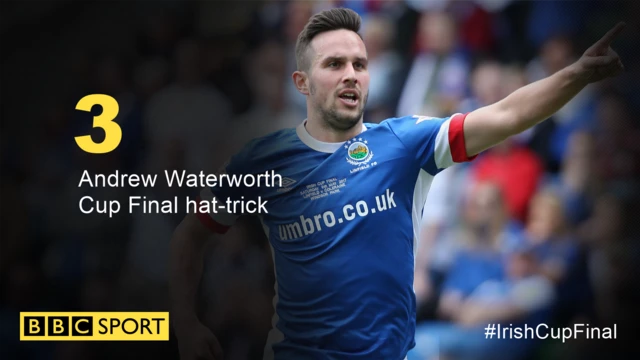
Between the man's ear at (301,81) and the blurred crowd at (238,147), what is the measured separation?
111 mm

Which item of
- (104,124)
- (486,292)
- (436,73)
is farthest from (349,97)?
(486,292)

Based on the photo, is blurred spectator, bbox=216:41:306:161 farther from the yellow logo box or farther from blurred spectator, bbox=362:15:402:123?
the yellow logo box

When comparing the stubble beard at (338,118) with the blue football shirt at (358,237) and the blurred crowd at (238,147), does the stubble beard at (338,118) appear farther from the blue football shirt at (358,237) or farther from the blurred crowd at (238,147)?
the blurred crowd at (238,147)

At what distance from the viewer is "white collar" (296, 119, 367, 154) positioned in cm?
378

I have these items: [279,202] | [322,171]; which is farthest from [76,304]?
[322,171]

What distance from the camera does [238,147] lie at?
13.9 feet

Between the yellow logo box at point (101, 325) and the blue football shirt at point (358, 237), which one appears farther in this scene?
the yellow logo box at point (101, 325)

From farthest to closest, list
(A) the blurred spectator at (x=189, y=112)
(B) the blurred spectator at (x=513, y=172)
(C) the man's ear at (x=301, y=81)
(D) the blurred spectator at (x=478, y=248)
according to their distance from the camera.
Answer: (B) the blurred spectator at (x=513, y=172), (D) the blurred spectator at (x=478, y=248), (A) the blurred spectator at (x=189, y=112), (C) the man's ear at (x=301, y=81)

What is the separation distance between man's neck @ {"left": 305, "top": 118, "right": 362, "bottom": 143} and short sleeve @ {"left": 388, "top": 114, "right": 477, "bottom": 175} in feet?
0.58

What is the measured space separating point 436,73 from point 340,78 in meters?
1.09

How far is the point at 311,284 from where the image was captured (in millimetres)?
3672

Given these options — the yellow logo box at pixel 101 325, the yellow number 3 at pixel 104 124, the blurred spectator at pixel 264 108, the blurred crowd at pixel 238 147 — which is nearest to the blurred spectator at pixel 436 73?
the blurred crowd at pixel 238 147

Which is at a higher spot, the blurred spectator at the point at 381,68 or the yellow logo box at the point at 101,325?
the blurred spectator at the point at 381,68

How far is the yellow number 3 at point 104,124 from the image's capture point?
14.0ft
